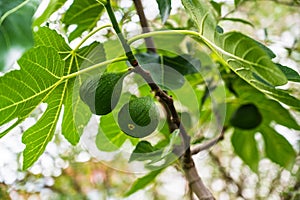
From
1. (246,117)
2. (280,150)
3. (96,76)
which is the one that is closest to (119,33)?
(96,76)

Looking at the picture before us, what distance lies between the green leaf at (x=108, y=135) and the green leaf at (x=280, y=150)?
1.46 ft

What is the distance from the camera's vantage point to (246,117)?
986mm

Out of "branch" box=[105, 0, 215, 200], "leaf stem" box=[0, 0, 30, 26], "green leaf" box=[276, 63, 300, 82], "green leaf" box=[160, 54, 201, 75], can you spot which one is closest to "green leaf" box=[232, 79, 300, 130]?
"green leaf" box=[160, 54, 201, 75]

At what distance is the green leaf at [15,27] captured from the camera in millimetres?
370

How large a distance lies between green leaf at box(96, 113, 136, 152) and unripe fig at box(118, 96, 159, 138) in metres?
0.17

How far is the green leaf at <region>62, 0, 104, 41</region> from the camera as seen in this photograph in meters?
0.82

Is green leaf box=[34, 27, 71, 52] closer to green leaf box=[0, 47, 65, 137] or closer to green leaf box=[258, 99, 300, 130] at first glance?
green leaf box=[0, 47, 65, 137]

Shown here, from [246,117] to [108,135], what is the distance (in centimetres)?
33

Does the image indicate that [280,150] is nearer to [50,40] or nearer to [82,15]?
[82,15]

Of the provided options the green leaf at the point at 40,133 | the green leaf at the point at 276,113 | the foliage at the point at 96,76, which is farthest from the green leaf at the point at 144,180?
the green leaf at the point at 40,133

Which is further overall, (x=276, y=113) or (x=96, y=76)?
(x=276, y=113)

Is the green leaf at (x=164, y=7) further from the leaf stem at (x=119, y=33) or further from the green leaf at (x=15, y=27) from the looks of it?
the green leaf at (x=15, y=27)

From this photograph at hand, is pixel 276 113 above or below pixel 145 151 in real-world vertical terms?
below

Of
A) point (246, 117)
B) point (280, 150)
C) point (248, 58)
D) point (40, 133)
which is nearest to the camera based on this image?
point (248, 58)
